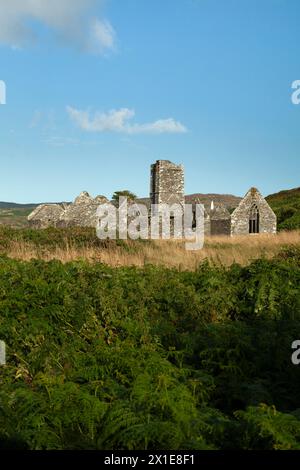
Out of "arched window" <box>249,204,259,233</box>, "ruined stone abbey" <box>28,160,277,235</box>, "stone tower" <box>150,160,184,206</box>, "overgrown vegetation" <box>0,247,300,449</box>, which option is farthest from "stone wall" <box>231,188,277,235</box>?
"overgrown vegetation" <box>0,247,300,449</box>

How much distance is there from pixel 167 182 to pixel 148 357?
25.7 meters

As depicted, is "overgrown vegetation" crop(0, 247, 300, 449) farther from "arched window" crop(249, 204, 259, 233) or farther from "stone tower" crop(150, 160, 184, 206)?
"arched window" crop(249, 204, 259, 233)

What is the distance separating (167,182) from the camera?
103ft

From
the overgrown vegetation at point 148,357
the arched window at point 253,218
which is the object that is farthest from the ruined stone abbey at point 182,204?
the overgrown vegetation at point 148,357

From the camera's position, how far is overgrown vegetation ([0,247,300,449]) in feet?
14.3

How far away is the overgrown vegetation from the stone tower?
807 inches

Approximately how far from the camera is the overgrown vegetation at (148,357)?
14.3ft

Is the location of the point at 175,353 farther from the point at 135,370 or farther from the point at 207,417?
the point at 207,417

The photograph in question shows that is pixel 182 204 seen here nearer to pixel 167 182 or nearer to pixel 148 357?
pixel 167 182

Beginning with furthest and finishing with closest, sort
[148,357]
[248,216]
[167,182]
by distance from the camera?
[248,216]
[167,182]
[148,357]

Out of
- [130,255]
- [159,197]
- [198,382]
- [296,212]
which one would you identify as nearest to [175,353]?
[198,382]

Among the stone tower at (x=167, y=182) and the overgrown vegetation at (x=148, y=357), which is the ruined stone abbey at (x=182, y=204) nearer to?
the stone tower at (x=167, y=182)

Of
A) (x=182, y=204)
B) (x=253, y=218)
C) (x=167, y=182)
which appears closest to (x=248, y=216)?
(x=253, y=218)
